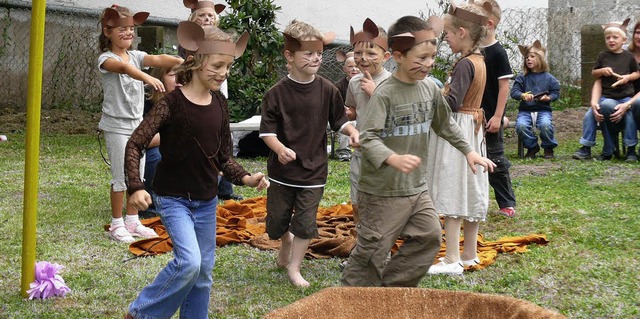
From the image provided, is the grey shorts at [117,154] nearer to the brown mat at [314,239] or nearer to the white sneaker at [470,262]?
the brown mat at [314,239]

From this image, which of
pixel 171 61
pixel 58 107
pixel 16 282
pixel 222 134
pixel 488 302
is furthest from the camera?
pixel 58 107

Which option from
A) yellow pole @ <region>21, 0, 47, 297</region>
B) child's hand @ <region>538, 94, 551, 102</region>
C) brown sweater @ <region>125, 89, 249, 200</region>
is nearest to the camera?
brown sweater @ <region>125, 89, 249, 200</region>

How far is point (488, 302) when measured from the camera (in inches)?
143

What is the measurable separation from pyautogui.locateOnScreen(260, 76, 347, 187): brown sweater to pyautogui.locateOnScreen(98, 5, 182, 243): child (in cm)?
137

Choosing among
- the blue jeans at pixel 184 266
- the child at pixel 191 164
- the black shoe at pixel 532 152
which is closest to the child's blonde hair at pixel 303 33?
the child at pixel 191 164

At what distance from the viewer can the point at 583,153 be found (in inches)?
457

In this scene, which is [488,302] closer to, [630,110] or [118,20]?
[118,20]

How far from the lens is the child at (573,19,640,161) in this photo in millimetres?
11344


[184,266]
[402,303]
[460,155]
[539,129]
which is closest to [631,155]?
[539,129]

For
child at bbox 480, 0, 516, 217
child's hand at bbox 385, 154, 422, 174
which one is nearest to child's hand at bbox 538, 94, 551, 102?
child at bbox 480, 0, 516, 217

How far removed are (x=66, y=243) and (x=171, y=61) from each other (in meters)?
1.46

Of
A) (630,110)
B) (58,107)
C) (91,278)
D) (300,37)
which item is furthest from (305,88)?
(58,107)

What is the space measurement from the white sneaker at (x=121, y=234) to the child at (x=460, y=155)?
2.22 metres

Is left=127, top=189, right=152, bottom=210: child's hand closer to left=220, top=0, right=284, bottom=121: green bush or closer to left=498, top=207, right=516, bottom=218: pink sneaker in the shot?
left=498, top=207, right=516, bottom=218: pink sneaker
